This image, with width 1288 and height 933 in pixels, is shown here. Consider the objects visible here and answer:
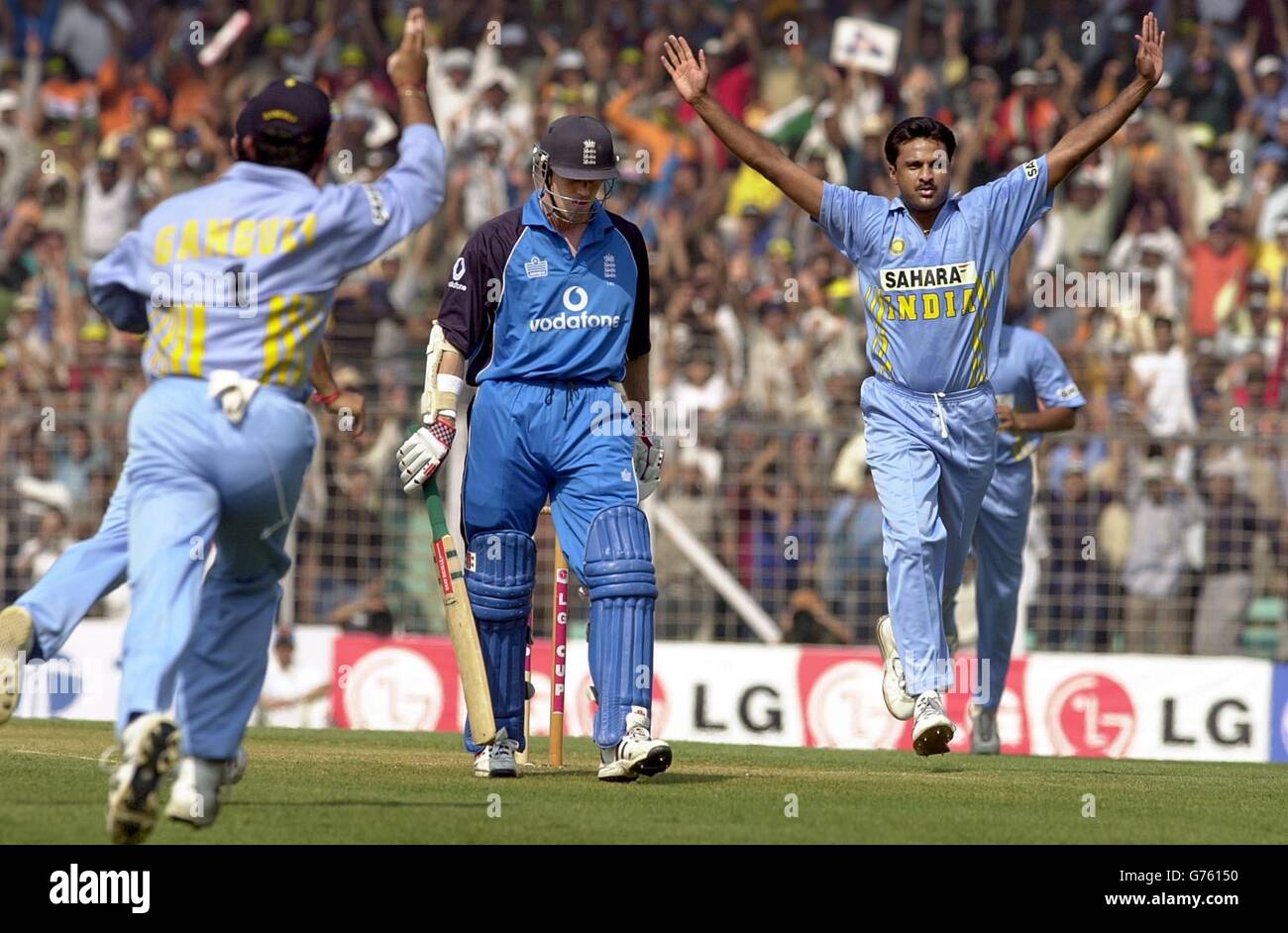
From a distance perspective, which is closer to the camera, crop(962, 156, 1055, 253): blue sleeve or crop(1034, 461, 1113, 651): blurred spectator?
crop(962, 156, 1055, 253): blue sleeve

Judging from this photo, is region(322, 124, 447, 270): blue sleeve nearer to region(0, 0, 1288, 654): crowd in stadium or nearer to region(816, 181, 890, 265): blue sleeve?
region(816, 181, 890, 265): blue sleeve

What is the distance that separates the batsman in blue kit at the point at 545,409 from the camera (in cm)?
975

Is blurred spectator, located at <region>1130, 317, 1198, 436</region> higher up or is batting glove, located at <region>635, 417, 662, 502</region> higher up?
blurred spectator, located at <region>1130, 317, 1198, 436</region>

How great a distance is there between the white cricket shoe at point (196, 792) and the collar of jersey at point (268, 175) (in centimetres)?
203

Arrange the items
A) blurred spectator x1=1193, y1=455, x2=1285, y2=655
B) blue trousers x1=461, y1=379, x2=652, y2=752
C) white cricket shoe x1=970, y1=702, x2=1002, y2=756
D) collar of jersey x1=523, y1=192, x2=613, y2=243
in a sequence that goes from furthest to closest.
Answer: blurred spectator x1=1193, y1=455, x2=1285, y2=655 < white cricket shoe x1=970, y1=702, x2=1002, y2=756 < collar of jersey x1=523, y1=192, x2=613, y2=243 < blue trousers x1=461, y1=379, x2=652, y2=752

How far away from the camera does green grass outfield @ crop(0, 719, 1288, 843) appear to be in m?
7.88

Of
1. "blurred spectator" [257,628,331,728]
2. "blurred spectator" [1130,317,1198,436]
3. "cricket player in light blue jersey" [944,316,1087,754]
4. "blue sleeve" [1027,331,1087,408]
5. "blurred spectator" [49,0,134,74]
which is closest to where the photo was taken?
"cricket player in light blue jersey" [944,316,1087,754]

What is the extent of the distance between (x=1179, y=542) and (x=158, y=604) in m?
11.4

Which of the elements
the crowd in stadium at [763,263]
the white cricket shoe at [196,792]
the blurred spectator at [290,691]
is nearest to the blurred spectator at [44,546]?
the crowd in stadium at [763,263]

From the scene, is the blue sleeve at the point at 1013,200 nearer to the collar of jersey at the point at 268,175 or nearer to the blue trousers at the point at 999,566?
the blue trousers at the point at 999,566

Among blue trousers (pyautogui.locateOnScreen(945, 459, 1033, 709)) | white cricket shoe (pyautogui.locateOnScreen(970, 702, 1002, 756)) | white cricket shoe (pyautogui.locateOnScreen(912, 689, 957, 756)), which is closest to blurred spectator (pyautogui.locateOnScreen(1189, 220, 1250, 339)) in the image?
blue trousers (pyautogui.locateOnScreen(945, 459, 1033, 709))

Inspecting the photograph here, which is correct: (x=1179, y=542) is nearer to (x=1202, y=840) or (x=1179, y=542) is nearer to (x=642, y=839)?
(x=1202, y=840)

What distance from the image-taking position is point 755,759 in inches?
463

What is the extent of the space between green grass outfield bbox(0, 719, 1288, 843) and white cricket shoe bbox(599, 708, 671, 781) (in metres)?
0.08
